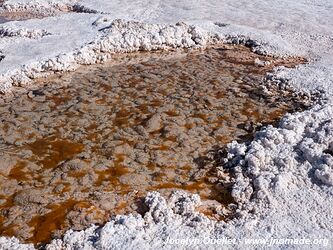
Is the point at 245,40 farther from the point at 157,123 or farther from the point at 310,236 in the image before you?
the point at 310,236

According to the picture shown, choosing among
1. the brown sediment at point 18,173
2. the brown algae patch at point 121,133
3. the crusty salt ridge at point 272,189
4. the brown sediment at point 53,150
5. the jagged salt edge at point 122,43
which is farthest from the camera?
the jagged salt edge at point 122,43

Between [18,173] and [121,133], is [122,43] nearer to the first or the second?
[121,133]

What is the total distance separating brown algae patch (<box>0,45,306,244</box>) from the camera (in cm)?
621

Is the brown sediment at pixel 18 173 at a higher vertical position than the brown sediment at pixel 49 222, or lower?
lower

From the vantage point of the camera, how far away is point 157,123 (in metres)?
8.44

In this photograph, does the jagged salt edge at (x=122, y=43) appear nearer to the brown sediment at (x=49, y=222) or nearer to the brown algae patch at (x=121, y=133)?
the brown algae patch at (x=121, y=133)

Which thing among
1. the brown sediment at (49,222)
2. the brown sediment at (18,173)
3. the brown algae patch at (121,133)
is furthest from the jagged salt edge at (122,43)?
the brown sediment at (49,222)

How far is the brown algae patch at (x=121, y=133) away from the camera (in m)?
6.21

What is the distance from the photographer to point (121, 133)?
811 centimetres

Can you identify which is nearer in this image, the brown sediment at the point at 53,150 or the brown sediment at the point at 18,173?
the brown sediment at the point at 18,173

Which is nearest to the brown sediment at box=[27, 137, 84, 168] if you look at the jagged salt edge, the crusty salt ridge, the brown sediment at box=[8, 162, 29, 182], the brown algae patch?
the brown algae patch

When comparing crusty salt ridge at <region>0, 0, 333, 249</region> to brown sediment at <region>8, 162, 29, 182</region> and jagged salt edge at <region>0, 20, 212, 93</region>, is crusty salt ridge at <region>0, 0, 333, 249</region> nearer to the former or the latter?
jagged salt edge at <region>0, 20, 212, 93</region>

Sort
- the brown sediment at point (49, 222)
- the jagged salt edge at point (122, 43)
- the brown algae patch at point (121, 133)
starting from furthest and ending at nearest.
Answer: the jagged salt edge at point (122, 43)
the brown algae patch at point (121, 133)
the brown sediment at point (49, 222)

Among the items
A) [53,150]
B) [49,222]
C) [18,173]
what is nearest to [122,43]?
[53,150]
